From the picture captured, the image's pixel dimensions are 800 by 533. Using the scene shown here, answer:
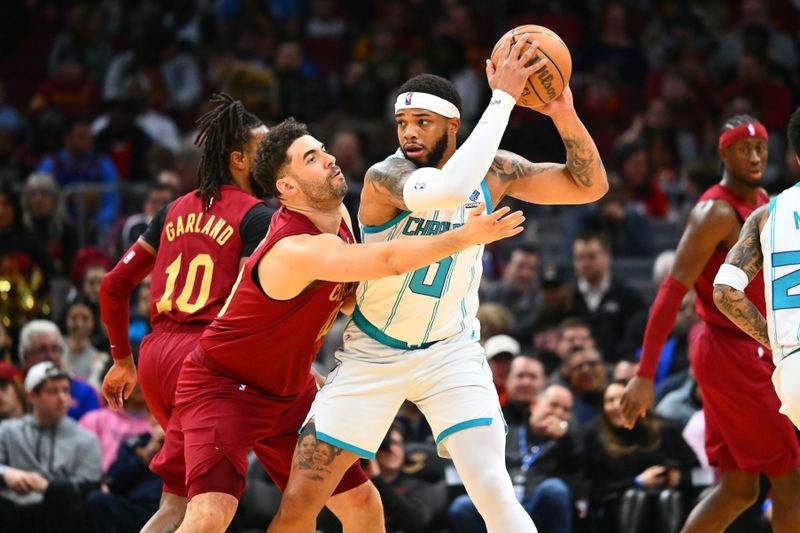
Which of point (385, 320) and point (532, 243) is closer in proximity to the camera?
point (385, 320)

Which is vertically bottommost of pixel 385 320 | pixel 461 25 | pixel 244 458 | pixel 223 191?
pixel 244 458

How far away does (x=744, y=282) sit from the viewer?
5.88 meters

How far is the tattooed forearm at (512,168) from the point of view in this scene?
615 cm

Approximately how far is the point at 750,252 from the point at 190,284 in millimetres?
2593

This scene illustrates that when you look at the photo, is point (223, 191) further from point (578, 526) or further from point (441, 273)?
point (578, 526)

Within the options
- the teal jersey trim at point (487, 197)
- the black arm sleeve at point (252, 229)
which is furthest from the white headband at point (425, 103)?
the black arm sleeve at point (252, 229)

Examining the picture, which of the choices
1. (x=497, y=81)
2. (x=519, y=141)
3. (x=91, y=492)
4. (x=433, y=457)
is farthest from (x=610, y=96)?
(x=497, y=81)

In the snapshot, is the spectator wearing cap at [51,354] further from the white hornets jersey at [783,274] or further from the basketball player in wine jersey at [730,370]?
the white hornets jersey at [783,274]

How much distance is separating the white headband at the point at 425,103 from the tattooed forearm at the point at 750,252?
1.41 meters

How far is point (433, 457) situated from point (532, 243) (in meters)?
3.45

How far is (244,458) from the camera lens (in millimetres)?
5852

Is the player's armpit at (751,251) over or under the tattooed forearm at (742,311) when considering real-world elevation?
over

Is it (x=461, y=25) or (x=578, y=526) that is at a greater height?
(x=461, y=25)

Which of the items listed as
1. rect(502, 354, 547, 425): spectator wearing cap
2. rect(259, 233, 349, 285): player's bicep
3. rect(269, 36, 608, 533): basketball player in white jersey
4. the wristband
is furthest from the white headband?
rect(502, 354, 547, 425): spectator wearing cap
